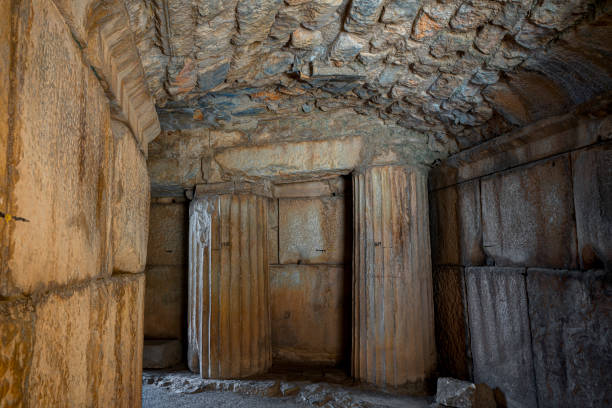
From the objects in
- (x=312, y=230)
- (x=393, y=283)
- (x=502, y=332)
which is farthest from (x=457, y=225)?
(x=312, y=230)

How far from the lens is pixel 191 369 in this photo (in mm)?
4449

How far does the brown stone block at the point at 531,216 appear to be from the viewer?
2.79 m

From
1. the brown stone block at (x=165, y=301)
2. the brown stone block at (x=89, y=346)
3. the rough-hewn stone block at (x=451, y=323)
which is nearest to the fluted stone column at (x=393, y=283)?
the rough-hewn stone block at (x=451, y=323)

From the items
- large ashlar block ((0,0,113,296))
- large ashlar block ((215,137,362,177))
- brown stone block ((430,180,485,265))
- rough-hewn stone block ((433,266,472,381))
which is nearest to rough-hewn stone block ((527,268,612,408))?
brown stone block ((430,180,485,265))

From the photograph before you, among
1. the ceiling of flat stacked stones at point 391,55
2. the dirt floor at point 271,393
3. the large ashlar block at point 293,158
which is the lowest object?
the dirt floor at point 271,393

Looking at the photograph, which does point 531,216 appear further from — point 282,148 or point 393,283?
point 282,148

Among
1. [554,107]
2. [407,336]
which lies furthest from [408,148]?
[407,336]

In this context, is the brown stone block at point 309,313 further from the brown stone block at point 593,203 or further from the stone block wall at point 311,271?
the brown stone block at point 593,203

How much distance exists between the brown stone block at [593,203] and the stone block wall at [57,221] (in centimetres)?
266

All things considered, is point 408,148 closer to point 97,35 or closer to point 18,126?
point 97,35

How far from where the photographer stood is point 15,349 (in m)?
0.82

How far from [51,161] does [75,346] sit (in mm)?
537

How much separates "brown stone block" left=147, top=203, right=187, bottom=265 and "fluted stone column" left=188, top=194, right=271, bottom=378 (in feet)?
2.17

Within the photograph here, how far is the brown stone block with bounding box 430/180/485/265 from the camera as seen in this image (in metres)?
3.71
